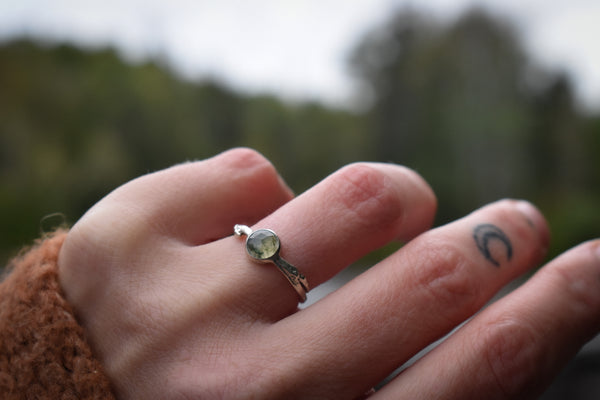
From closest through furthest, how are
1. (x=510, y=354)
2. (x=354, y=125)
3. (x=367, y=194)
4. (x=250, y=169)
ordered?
1. (x=510, y=354)
2. (x=367, y=194)
3. (x=250, y=169)
4. (x=354, y=125)

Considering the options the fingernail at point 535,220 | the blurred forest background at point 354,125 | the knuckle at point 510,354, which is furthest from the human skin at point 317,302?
the blurred forest background at point 354,125

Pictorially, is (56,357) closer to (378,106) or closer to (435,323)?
(435,323)

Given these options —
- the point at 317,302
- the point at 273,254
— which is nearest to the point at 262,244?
the point at 273,254

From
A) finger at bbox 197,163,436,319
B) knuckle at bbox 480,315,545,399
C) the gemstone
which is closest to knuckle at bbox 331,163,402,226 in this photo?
finger at bbox 197,163,436,319

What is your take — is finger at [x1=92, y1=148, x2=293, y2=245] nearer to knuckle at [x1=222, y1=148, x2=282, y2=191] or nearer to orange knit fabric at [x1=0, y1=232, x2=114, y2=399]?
knuckle at [x1=222, y1=148, x2=282, y2=191]

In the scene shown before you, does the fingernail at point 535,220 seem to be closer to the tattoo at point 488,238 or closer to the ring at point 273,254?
the tattoo at point 488,238

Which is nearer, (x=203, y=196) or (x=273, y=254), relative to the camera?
(x=273, y=254)

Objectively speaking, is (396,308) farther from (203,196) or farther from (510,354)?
(203,196)
